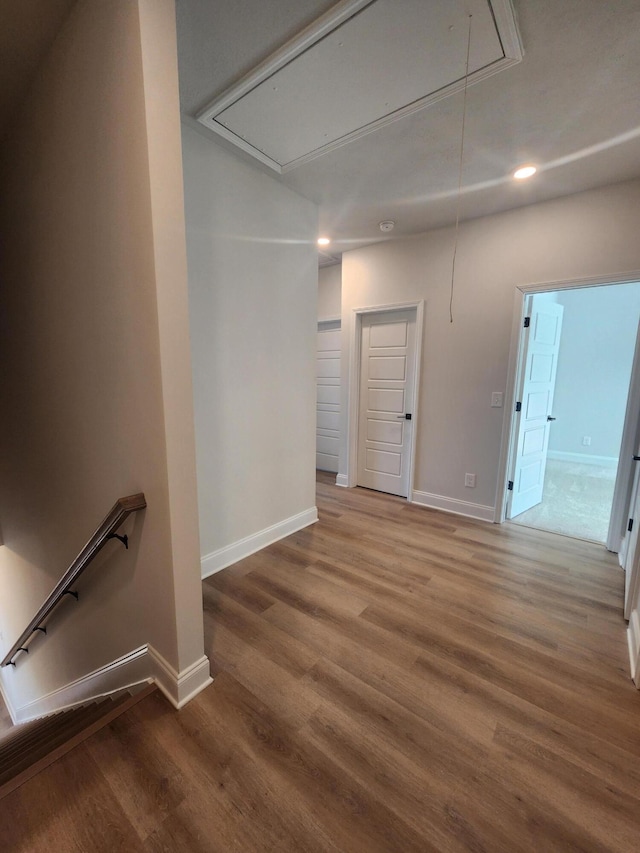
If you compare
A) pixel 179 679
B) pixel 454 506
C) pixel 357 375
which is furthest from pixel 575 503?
pixel 179 679

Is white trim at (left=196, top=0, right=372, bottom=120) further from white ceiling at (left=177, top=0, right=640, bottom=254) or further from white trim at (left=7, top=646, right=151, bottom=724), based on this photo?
white trim at (left=7, top=646, right=151, bottom=724)

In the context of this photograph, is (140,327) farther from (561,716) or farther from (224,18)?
(561,716)

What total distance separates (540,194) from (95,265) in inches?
121

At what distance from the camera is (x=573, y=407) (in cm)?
567

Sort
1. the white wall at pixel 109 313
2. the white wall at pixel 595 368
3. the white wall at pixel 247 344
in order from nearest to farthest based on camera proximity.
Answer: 1. the white wall at pixel 109 313
2. the white wall at pixel 247 344
3. the white wall at pixel 595 368

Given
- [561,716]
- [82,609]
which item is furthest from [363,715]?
[82,609]

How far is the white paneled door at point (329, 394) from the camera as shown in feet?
15.6

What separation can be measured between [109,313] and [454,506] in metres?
3.24

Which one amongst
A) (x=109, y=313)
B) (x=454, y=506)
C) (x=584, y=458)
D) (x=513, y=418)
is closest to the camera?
(x=109, y=313)

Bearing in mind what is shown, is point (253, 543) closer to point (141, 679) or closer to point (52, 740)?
point (141, 679)

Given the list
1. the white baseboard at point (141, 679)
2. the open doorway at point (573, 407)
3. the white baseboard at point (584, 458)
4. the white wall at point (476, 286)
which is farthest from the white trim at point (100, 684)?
the white baseboard at point (584, 458)

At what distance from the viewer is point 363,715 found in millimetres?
1362

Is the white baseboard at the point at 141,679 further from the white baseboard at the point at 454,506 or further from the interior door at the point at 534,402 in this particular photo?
the interior door at the point at 534,402

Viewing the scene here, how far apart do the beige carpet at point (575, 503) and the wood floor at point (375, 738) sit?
3.45 ft
